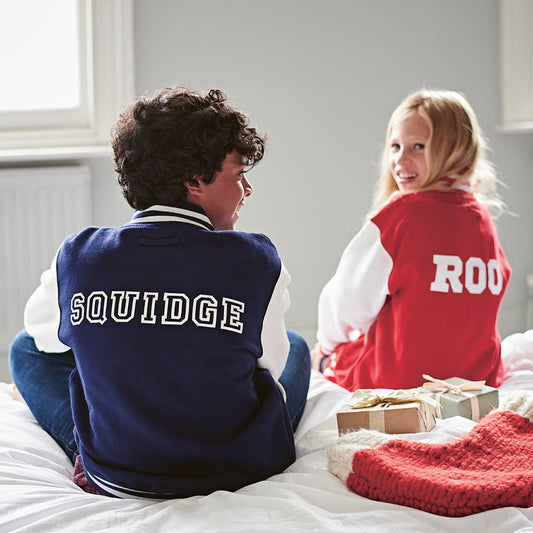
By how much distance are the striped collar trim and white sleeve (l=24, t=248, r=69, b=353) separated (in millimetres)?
199

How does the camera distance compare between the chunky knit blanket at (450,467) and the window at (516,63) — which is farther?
the window at (516,63)

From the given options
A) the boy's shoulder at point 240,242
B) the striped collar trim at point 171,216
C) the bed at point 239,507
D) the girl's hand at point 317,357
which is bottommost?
the girl's hand at point 317,357

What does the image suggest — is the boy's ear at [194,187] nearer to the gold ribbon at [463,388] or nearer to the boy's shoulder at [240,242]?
the boy's shoulder at [240,242]

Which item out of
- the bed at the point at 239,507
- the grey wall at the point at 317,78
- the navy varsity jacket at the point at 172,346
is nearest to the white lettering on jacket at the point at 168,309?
the navy varsity jacket at the point at 172,346

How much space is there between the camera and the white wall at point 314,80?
2879 mm

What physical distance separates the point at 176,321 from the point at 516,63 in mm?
2272

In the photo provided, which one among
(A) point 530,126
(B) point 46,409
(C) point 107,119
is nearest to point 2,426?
(B) point 46,409

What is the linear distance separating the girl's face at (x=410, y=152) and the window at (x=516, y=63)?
112 centimetres

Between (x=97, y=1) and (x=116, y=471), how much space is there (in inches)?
81.2

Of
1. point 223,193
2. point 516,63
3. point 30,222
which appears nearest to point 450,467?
point 223,193

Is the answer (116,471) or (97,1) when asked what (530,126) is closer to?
(97,1)

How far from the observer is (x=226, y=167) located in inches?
51.3

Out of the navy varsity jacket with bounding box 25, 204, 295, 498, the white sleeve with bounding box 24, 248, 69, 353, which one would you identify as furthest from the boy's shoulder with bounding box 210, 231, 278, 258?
the white sleeve with bounding box 24, 248, 69, 353

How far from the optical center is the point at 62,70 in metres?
2.96
